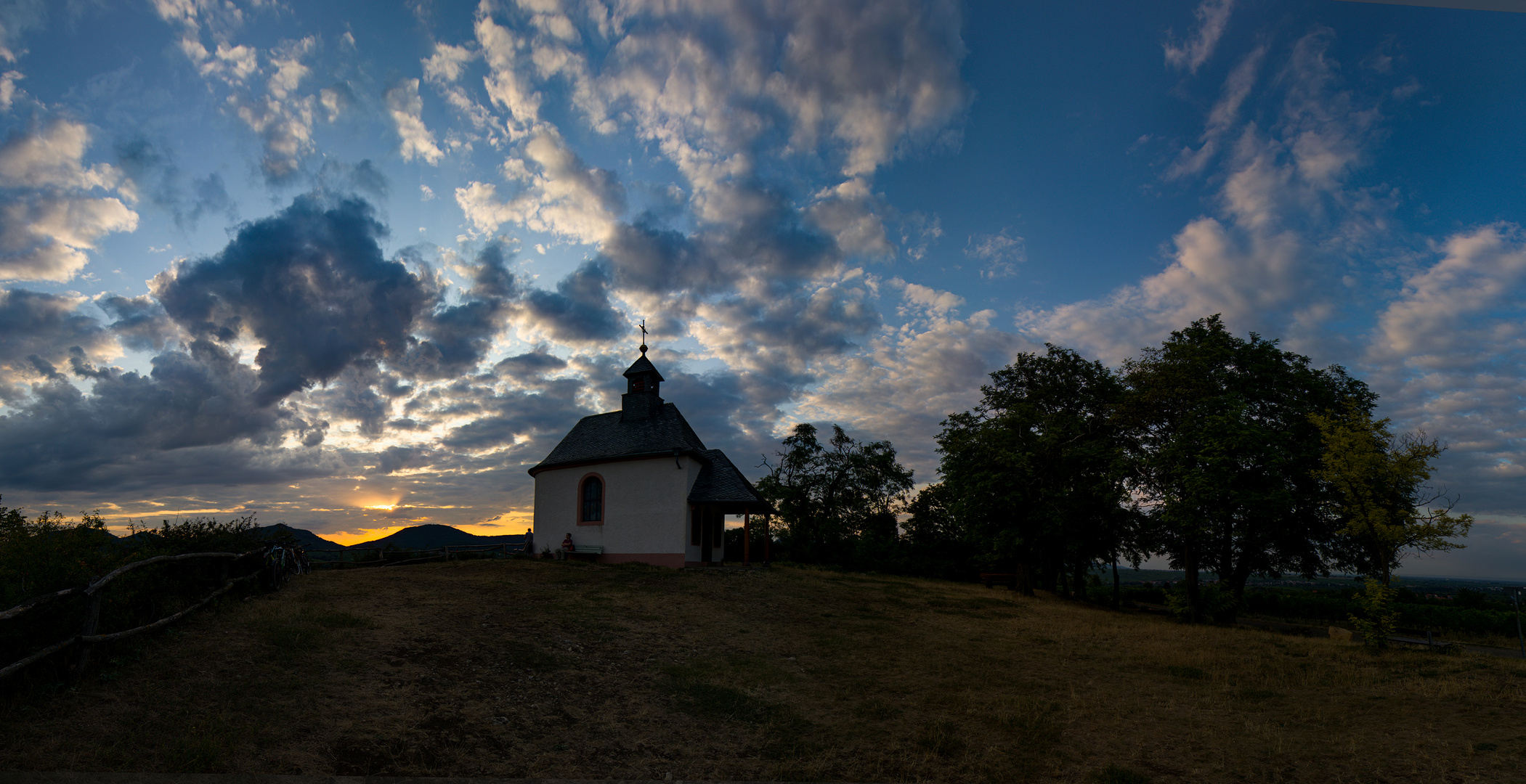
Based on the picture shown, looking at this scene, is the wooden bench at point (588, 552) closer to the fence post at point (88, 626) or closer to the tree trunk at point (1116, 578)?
the fence post at point (88, 626)

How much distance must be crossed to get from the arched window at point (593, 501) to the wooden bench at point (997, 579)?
20993mm

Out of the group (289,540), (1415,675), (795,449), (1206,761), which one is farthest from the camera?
(795,449)

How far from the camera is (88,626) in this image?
24.8 feet

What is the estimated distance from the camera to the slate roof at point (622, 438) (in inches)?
1047

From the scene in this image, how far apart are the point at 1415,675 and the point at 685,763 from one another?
14411 millimetres

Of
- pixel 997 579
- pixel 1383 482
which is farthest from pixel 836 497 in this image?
pixel 1383 482

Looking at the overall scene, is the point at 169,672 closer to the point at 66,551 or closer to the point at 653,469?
the point at 66,551

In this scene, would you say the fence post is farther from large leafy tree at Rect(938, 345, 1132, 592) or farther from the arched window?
large leafy tree at Rect(938, 345, 1132, 592)

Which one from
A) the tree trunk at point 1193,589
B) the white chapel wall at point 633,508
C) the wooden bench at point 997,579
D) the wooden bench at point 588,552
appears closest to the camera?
the tree trunk at point 1193,589

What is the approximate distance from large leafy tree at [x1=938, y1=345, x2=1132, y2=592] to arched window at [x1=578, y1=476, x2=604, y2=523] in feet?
50.9

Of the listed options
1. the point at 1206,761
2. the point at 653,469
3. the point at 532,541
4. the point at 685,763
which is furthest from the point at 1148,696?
the point at 532,541

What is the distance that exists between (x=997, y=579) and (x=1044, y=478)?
9751 mm

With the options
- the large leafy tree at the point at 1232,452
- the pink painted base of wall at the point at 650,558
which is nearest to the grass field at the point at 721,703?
the large leafy tree at the point at 1232,452

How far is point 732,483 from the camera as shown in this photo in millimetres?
26484
